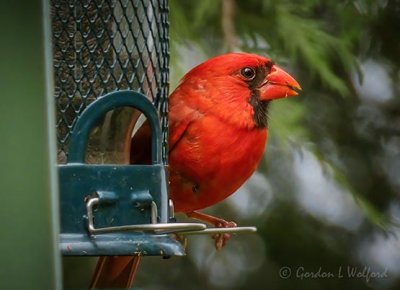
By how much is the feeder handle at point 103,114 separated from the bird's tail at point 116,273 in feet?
0.97

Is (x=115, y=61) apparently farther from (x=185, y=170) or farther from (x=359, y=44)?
(x=359, y=44)

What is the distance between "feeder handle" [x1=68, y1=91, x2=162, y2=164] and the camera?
3244 mm

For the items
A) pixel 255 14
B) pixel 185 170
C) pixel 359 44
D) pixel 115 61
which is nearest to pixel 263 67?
pixel 185 170

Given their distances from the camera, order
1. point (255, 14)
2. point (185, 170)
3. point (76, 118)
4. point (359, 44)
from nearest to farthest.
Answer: point (76, 118) < point (185, 170) < point (255, 14) < point (359, 44)

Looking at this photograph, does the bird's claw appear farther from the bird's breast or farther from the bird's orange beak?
the bird's orange beak

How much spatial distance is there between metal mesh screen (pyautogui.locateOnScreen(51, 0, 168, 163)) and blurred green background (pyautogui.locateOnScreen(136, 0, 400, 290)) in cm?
176

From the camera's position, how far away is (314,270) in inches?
231

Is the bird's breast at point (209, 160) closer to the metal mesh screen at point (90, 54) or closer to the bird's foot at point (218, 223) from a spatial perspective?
the bird's foot at point (218, 223)

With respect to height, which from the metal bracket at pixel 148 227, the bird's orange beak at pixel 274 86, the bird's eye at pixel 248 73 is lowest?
the metal bracket at pixel 148 227

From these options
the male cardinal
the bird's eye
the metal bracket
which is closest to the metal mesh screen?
the metal bracket

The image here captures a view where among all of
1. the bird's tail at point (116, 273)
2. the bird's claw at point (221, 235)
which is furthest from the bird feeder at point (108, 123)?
the bird's claw at point (221, 235)

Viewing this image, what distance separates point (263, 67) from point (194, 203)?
0.50 meters

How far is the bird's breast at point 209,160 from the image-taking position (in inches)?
146

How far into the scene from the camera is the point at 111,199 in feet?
10.5
